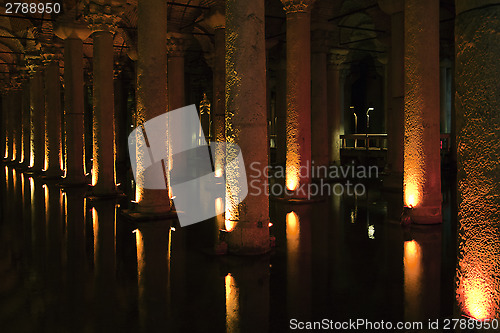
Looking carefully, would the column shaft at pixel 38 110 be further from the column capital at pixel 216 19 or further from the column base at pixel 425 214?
the column base at pixel 425 214

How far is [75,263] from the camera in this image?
674 centimetres

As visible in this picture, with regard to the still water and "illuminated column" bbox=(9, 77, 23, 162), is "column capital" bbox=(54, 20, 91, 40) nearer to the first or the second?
the still water

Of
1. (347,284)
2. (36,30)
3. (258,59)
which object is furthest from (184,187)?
(347,284)

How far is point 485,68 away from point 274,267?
13.2 ft

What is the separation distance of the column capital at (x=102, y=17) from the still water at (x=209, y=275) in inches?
206

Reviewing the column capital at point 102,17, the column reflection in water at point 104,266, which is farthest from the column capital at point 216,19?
the column reflection in water at point 104,266

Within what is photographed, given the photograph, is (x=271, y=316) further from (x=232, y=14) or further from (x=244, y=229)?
(x=232, y=14)

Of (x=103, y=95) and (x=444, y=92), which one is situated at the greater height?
(x=444, y=92)

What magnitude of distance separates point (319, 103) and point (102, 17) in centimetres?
737

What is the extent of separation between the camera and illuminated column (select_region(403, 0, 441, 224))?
866 centimetres

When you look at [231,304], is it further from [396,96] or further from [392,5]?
[392,5]

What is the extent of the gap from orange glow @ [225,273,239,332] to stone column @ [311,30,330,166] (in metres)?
10.4

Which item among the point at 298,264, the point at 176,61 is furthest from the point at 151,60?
the point at 176,61

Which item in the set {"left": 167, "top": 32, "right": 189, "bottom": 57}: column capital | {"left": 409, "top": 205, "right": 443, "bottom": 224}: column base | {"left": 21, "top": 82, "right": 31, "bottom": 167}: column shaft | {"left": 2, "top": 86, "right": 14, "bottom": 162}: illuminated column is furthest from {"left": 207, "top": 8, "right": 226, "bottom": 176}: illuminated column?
{"left": 2, "top": 86, "right": 14, "bottom": 162}: illuminated column
